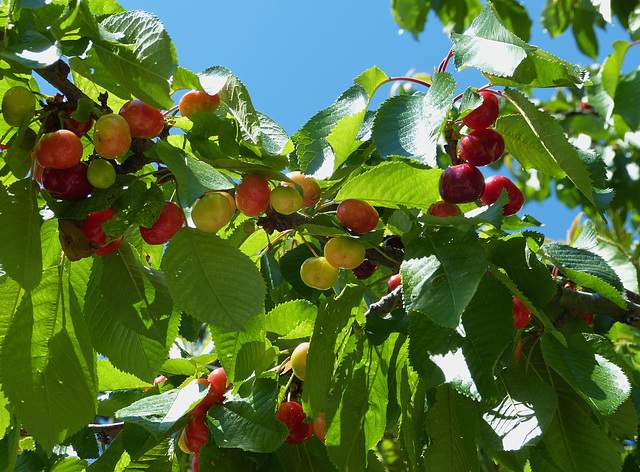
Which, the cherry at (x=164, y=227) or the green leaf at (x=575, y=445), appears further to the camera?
the green leaf at (x=575, y=445)

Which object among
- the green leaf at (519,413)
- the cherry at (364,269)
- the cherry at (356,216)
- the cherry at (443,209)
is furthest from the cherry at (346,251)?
the green leaf at (519,413)

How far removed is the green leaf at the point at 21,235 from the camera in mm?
813

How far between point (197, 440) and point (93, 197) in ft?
1.70

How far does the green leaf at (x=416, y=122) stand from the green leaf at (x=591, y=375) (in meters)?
0.41

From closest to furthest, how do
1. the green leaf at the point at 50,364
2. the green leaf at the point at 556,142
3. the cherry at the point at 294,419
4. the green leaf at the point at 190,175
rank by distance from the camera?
the green leaf at the point at 190,175, the green leaf at the point at 50,364, the green leaf at the point at 556,142, the cherry at the point at 294,419

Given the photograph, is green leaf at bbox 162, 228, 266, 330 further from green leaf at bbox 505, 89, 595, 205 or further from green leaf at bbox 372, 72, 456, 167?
green leaf at bbox 505, 89, 595, 205

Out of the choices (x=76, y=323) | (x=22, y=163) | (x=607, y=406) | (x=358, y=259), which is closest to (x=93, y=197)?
(x=22, y=163)

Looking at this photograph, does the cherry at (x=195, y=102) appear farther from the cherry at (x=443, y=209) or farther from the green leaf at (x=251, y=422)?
the green leaf at (x=251, y=422)

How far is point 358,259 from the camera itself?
3.18 feet

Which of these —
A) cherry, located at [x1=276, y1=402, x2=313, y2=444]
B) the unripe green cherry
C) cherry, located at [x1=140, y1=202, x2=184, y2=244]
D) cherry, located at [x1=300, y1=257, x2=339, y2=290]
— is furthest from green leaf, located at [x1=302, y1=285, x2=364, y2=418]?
the unripe green cherry

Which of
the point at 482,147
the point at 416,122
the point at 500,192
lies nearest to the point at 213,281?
the point at 416,122

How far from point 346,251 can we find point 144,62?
0.41 metres

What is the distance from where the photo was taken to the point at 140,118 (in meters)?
0.91

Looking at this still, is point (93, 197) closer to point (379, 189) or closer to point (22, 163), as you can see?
point (22, 163)
